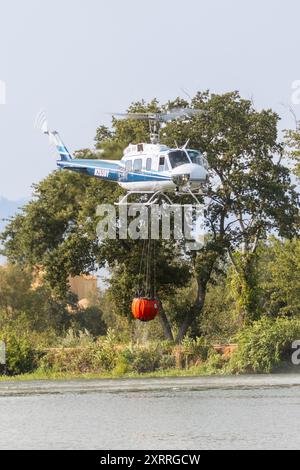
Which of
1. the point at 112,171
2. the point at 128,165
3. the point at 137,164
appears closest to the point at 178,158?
the point at 137,164

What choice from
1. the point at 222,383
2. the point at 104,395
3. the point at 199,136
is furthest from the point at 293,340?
the point at 199,136

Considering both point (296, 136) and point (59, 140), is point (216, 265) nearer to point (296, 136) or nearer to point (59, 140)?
point (296, 136)

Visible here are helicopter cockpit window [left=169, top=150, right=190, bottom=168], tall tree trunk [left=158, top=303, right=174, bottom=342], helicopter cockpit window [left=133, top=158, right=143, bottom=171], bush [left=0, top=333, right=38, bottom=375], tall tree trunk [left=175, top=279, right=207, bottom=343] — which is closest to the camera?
helicopter cockpit window [left=169, top=150, right=190, bottom=168]

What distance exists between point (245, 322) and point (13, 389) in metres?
15.7

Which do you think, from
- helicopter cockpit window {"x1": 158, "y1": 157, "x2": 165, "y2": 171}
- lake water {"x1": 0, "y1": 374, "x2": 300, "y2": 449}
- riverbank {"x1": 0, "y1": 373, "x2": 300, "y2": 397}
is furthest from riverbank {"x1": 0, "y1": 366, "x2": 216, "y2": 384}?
helicopter cockpit window {"x1": 158, "y1": 157, "x2": 165, "y2": 171}

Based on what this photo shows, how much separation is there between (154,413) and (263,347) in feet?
38.6

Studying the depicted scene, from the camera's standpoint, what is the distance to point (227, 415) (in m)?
41.3

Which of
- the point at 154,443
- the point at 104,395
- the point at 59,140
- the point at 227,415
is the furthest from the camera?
the point at 59,140

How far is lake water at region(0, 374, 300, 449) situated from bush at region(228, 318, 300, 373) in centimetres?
89

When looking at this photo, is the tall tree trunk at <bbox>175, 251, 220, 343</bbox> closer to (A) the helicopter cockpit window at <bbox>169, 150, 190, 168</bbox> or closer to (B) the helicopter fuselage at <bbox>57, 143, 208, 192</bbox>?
(B) the helicopter fuselage at <bbox>57, 143, 208, 192</bbox>

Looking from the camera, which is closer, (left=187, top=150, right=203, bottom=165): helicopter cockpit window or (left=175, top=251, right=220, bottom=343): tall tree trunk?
(left=187, top=150, right=203, bottom=165): helicopter cockpit window

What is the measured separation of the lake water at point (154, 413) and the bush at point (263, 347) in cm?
89

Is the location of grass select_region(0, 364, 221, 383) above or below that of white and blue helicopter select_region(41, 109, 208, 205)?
below

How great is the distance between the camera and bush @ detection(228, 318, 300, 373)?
53.2 m
